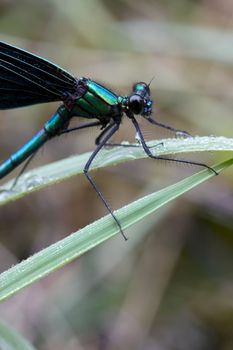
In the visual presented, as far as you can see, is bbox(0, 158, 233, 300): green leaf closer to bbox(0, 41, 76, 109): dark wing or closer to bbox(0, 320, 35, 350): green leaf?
bbox(0, 320, 35, 350): green leaf

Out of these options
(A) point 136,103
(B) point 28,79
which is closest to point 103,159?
(A) point 136,103

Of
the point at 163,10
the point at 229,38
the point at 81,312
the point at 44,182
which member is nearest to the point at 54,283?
the point at 81,312

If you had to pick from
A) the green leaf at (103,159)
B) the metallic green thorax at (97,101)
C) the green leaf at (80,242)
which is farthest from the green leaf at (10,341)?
the metallic green thorax at (97,101)

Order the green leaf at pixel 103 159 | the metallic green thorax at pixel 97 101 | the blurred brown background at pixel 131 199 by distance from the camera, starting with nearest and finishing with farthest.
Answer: the green leaf at pixel 103 159
the metallic green thorax at pixel 97 101
the blurred brown background at pixel 131 199

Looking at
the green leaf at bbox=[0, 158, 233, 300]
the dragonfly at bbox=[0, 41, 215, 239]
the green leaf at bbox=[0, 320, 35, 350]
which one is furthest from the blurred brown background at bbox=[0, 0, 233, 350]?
the green leaf at bbox=[0, 320, 35, 350]

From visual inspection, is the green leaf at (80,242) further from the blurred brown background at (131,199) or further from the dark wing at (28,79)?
the dark wing at (28,79)

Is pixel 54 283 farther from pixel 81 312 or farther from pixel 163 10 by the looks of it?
pixel 163 10

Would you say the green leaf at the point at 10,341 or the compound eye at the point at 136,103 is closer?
the green leaf at the point at 10,341
